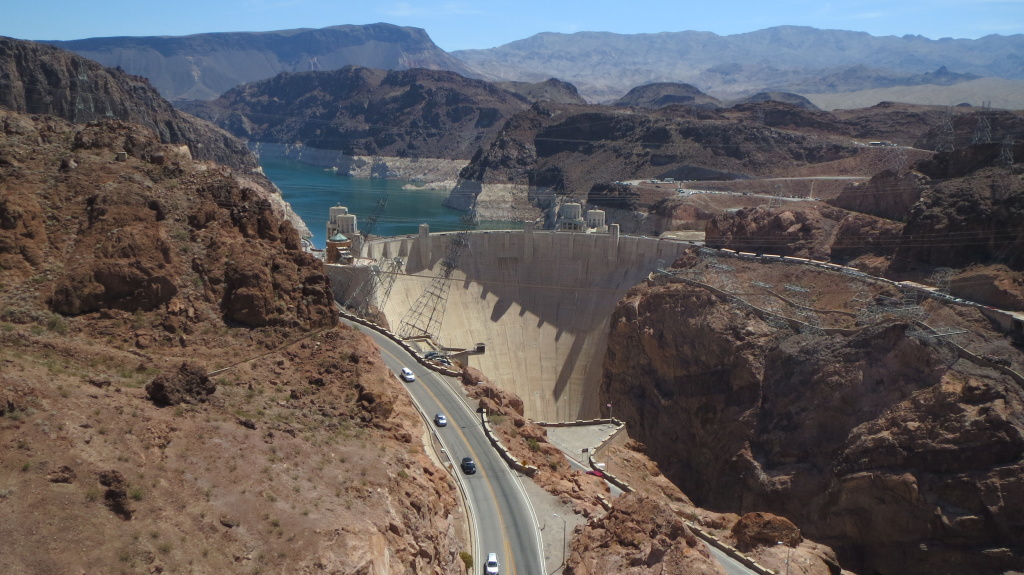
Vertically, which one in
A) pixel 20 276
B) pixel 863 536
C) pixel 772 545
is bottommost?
pixel 863 536

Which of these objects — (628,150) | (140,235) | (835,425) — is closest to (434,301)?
(835,425)

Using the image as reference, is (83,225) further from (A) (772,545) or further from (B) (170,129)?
(B) (170,129)

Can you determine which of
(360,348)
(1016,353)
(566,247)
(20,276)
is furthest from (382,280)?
(1016,353)

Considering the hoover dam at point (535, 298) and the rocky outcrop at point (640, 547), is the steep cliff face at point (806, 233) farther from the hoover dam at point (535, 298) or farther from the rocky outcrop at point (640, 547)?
the rocky outcrop at point (640, 547)

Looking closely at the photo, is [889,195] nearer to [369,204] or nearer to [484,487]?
[484,487]

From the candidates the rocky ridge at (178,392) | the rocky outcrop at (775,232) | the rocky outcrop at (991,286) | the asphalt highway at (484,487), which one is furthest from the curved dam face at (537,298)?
the rocky ridge at (178,392)

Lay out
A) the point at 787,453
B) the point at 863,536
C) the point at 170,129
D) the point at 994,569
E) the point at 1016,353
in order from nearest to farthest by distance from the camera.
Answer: the point at 994,569 < the point at 863,536 < the point at 1016,353 < the point at 787,453 < the point at 170,129
